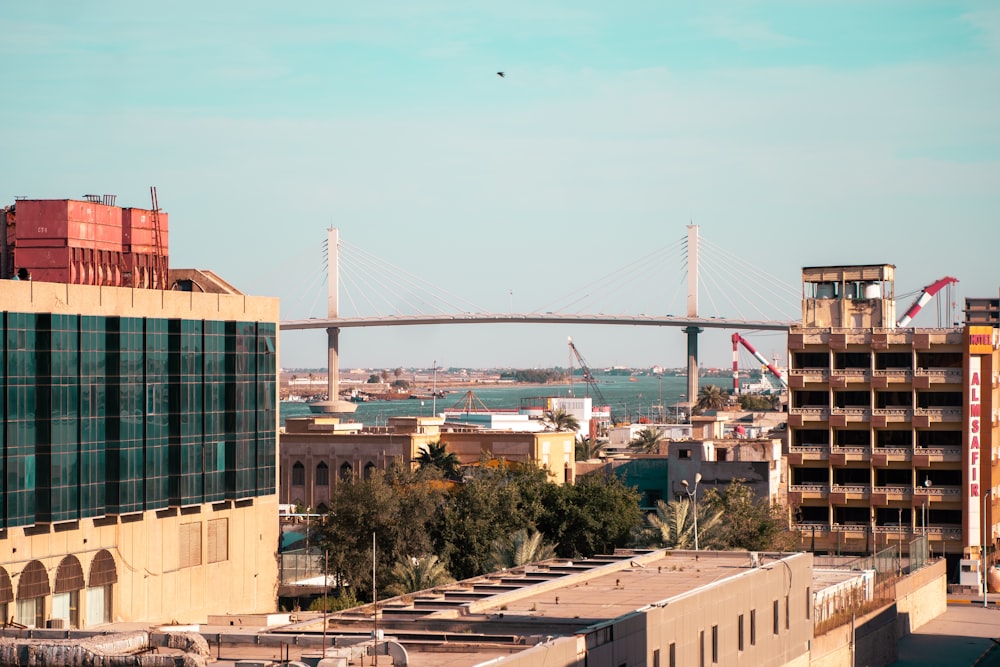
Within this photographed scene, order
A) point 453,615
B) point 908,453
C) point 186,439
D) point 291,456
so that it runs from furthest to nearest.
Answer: point 291,456
point 908,453
point 186,439
point 453,615

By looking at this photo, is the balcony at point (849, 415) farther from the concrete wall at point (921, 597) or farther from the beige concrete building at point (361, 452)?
the beige concrete building at point (361, 452)

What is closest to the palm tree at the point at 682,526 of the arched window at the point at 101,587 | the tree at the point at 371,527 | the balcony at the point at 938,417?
the tree at the point at 371,527

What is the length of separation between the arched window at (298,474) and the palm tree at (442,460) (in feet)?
26.0

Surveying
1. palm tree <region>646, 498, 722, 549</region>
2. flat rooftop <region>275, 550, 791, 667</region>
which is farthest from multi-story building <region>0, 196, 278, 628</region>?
palm tree <region>646, 498, 722, 549</region>

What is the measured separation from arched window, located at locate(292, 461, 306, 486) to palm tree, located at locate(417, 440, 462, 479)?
7.93m

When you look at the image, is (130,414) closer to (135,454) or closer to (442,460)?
(135,454)

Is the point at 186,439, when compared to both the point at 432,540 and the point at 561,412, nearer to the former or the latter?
the point at 432,540

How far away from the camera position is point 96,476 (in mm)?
55156

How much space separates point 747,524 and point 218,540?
68.1 ft

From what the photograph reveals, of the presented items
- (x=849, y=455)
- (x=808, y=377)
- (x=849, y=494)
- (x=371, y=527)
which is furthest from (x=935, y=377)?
(x=371, y=527)

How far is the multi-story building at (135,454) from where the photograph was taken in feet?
171

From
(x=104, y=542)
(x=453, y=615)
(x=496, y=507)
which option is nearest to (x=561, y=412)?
(x=496, y=507)

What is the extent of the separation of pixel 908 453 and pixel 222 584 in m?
34.8

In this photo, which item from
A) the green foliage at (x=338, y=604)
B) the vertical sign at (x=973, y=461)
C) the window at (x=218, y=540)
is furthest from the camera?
the vertical sign at (x=973, y=461)
